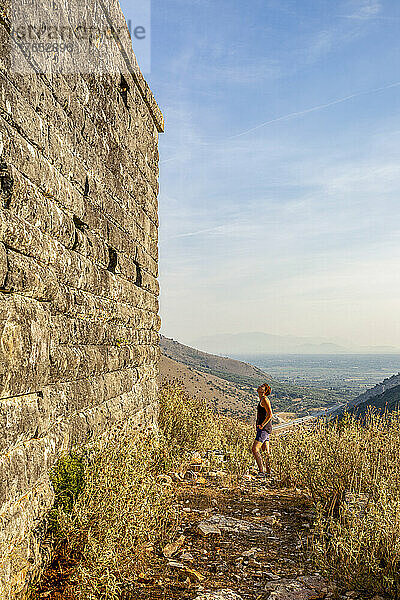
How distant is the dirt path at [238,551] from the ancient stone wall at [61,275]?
121 centimetres

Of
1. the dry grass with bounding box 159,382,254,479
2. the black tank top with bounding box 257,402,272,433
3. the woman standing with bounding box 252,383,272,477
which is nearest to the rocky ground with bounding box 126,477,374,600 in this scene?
the dry grass with bounding box 159,382,254,479

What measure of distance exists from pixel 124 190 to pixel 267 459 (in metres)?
5.03

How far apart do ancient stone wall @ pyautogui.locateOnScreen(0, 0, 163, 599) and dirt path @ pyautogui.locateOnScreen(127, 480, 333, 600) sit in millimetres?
1210

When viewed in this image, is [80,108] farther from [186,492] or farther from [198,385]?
[198,385]

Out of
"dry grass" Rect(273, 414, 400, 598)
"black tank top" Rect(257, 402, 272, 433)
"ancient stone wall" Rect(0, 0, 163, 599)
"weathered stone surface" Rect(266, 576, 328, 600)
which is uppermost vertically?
"ancient stone wall" Rect(0, 0, 163, 599)

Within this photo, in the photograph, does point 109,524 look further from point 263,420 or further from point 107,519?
point 263,420

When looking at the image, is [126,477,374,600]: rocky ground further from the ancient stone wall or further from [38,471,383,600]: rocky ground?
the ancient stone wall

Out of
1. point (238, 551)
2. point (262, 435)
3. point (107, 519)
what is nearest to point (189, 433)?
point (262, 435)

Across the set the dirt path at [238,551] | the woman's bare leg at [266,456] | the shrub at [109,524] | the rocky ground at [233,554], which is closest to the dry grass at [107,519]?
the shrub at [109,524]

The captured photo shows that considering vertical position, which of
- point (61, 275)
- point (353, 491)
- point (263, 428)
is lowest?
point (353, 491)

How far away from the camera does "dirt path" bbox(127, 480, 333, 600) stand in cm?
388

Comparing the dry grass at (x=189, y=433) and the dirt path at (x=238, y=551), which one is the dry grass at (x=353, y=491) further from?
the dry grass at (x=189, y=433)

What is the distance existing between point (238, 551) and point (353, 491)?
1.57m

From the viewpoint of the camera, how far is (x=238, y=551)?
470cm
